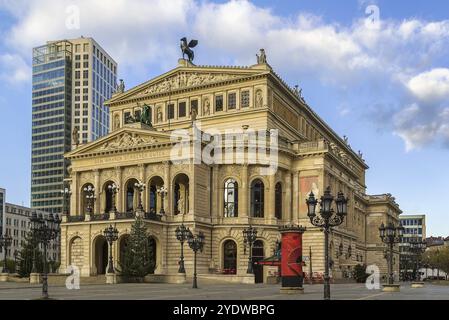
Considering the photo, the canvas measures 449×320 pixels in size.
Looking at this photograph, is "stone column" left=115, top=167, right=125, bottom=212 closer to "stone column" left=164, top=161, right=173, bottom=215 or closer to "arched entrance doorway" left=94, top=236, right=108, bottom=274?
"arched entrance doorway" left=94, top=236, right=108, bottom=274

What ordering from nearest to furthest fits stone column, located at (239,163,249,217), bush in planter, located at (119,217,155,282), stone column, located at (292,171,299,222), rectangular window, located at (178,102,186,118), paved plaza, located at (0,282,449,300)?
paved plaza, located at (0,282,449,300), bush in planter, located at (119,217,155,282), stone column, located at (239,163,249,217), stone column, located at (292,171,299,222), rectangular window, located at (178,102,186,118)

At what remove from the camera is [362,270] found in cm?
8475

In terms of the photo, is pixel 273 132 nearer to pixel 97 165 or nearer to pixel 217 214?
pixel 217 214

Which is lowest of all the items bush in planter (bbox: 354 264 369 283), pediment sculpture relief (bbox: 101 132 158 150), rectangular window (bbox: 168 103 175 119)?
bush in planter (bbox: 354 264 369 283)

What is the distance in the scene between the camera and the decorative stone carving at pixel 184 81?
89125 millimetres

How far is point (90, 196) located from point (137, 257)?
18.3 metres

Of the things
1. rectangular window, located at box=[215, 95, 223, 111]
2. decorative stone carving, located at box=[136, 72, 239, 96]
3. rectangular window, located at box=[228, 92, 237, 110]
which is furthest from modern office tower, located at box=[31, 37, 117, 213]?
rectangular window, located at box=[228, 92, 237, 110]

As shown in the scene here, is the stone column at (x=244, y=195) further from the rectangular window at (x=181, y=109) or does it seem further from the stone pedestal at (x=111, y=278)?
the stone pedestal at (x=111, y=278)

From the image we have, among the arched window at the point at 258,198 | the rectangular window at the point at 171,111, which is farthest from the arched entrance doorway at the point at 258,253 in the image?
the rectangular window at the point at 171,111

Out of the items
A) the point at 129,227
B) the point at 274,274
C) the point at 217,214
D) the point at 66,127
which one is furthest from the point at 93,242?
the point at 66,127

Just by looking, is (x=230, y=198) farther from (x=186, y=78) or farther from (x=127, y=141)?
(x=186, y=78)

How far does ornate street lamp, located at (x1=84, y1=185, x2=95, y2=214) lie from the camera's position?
81238 mm

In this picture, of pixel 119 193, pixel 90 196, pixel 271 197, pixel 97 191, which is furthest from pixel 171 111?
pixel 271 197

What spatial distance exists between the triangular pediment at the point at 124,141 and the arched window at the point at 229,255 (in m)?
14.0
